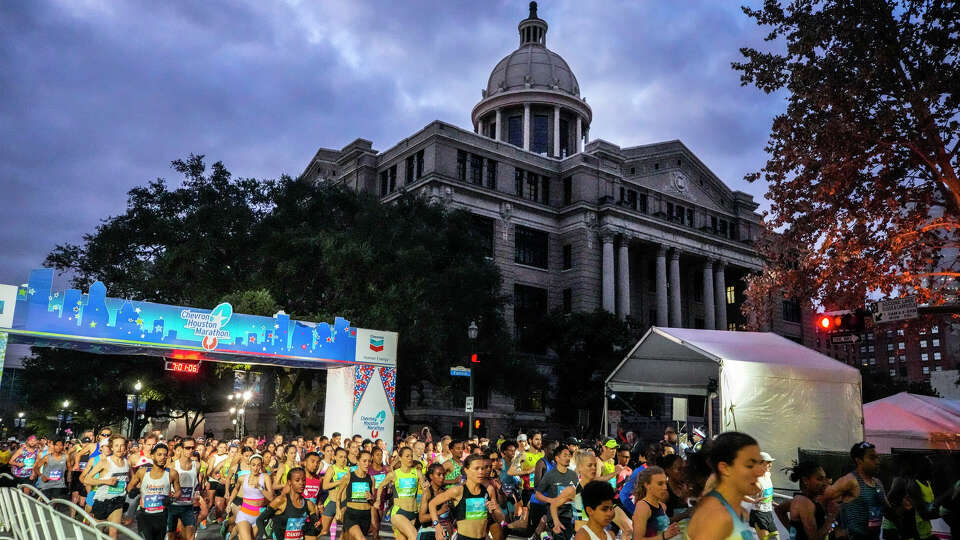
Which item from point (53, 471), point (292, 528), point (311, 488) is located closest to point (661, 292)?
point (53, 471)

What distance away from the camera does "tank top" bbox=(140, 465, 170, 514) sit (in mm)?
11055

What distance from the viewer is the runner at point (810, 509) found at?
23.7 feet

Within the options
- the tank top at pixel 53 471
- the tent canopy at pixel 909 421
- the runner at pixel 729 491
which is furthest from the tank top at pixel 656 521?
the tent canopy at pixel 909 421

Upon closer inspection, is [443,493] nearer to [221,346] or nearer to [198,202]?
[221,346]

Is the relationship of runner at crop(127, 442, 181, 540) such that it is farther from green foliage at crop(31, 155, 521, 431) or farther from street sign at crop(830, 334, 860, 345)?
green foliage at crop(31, 155, 521, 431)

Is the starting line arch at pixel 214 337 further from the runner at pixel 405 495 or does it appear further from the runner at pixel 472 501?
the runner at pixel 472 501

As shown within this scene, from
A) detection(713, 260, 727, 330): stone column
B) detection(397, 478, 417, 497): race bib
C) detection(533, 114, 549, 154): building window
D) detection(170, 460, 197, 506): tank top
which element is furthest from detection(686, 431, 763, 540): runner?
detection(533, 114, 549, 154): building window

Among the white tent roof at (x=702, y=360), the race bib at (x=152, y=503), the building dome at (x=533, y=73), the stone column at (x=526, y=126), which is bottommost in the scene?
the race bib at (x=152, y=503)

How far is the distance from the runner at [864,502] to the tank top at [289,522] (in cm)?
704

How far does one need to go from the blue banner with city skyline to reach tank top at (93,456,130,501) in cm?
886

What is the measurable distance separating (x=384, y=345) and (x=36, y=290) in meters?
10.2

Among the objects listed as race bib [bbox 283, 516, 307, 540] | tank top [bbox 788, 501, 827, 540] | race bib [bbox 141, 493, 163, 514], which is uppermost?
tank top [bbox 788, 501, 827, 540]

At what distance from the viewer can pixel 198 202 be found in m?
34.1

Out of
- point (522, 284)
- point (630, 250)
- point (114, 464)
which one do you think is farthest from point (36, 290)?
point (630, 250)
